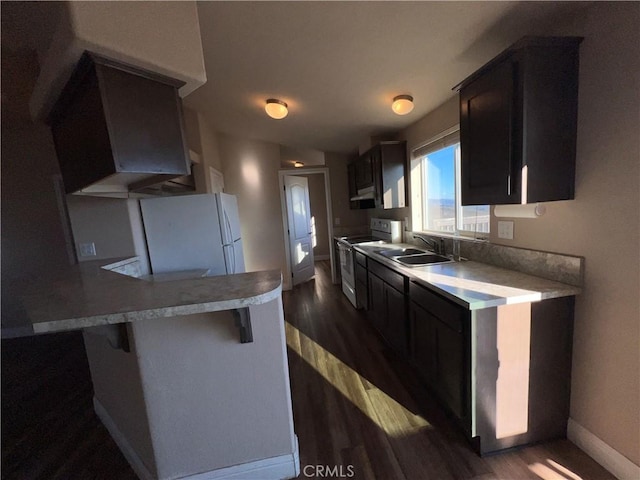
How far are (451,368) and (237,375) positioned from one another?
47.0 inches

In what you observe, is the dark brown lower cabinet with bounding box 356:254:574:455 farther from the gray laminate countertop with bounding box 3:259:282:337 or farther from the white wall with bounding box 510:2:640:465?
→ the gray laminate countertop with bounding box 3:259:282:337

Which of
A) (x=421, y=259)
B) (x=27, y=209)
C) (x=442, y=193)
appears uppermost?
(x=27, y=209)

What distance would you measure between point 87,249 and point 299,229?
10.5 feet

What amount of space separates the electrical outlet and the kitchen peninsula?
3.77 ft

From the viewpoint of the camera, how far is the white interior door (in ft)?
15.6

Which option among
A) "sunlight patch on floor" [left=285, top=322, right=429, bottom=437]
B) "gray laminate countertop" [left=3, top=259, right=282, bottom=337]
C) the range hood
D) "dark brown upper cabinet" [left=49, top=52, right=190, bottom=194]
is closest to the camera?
"gray laminate countertop" [left=3, top=259, right=282, bottom=337]

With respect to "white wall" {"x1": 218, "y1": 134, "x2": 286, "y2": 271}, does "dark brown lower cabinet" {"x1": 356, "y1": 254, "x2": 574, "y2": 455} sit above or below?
below

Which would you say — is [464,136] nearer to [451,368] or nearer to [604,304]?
[604,304]

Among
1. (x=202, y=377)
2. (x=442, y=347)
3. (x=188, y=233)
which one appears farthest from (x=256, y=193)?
(x=442, y=347)

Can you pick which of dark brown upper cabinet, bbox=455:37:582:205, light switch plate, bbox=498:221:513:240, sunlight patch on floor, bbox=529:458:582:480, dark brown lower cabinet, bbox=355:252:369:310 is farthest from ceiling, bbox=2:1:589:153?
sunlight patch on floor, bbox=529:458:582:480

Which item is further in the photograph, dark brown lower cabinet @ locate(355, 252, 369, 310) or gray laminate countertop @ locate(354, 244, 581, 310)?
dark brown lower cabinet @ locate(355, 252, 369, 310)

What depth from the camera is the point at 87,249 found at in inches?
91.8

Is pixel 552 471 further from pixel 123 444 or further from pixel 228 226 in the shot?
pixel 228 226

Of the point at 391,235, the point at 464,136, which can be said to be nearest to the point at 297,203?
the point at 391,235
